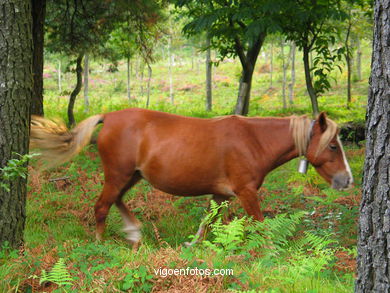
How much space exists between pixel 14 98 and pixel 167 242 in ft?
9.03

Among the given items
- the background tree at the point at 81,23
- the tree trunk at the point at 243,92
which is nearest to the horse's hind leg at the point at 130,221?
the tree trunk at the point at 243,92

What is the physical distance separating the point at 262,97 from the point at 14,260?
3633cm

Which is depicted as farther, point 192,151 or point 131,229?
point 131,229

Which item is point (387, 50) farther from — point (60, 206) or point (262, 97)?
point (262, 97)

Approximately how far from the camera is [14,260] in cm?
374

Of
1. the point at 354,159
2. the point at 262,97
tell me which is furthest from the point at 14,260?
the point at 262,97


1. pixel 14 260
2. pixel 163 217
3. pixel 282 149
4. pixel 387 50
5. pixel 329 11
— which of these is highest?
pixel 329 11

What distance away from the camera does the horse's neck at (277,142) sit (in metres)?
5.64

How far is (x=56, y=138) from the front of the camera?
19.1 ft

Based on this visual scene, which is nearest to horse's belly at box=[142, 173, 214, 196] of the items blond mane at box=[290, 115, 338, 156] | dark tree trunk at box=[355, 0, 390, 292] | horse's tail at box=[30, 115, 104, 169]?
horse's tail at box=[30, 115, 104, 169]

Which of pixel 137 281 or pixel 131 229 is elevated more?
pixel 137 281

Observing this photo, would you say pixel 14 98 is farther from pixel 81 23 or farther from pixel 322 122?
pixel 81 23

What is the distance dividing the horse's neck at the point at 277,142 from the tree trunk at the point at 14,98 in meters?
3.05

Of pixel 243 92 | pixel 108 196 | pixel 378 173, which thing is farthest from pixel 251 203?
pixel 243 92
